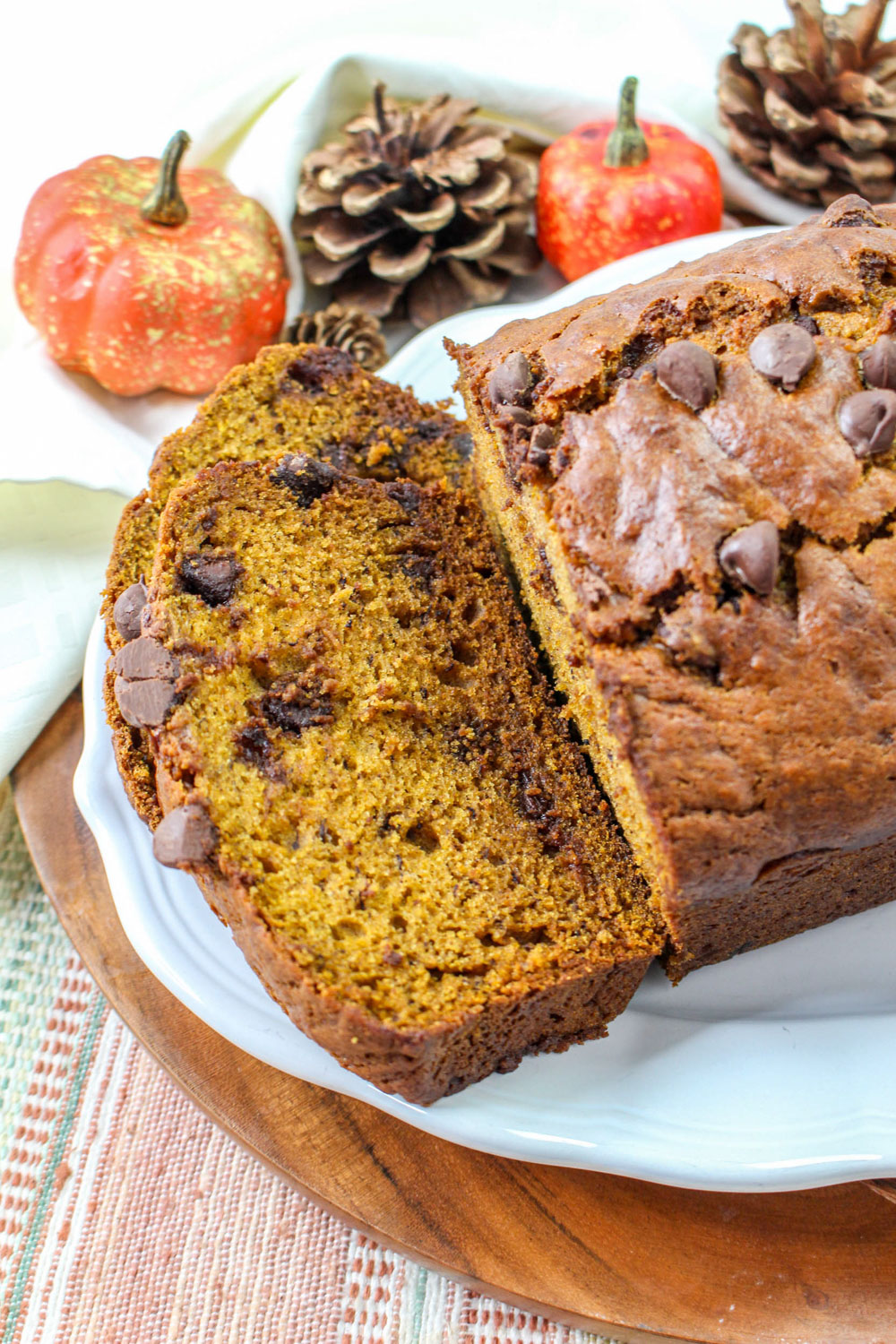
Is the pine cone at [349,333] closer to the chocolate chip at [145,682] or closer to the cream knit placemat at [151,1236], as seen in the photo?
the chocolate chip at [145,682]

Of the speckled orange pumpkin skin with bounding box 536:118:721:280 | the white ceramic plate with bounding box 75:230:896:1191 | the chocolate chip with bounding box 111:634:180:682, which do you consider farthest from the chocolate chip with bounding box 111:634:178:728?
the speckled orange pumpkin skin with bounding box 536:118:721:280

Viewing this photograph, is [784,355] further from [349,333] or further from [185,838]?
[349,333]

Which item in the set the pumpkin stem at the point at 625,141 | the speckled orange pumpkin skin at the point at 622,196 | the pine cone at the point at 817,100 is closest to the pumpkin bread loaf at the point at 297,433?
the speckled orange pumpkin skin at the point at 622,196

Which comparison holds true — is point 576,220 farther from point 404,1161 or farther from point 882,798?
point 404,1161

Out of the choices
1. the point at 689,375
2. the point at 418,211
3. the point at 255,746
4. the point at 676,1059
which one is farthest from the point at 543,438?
the point at 418,211

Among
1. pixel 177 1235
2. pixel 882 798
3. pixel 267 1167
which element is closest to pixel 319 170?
pixel 882 798
